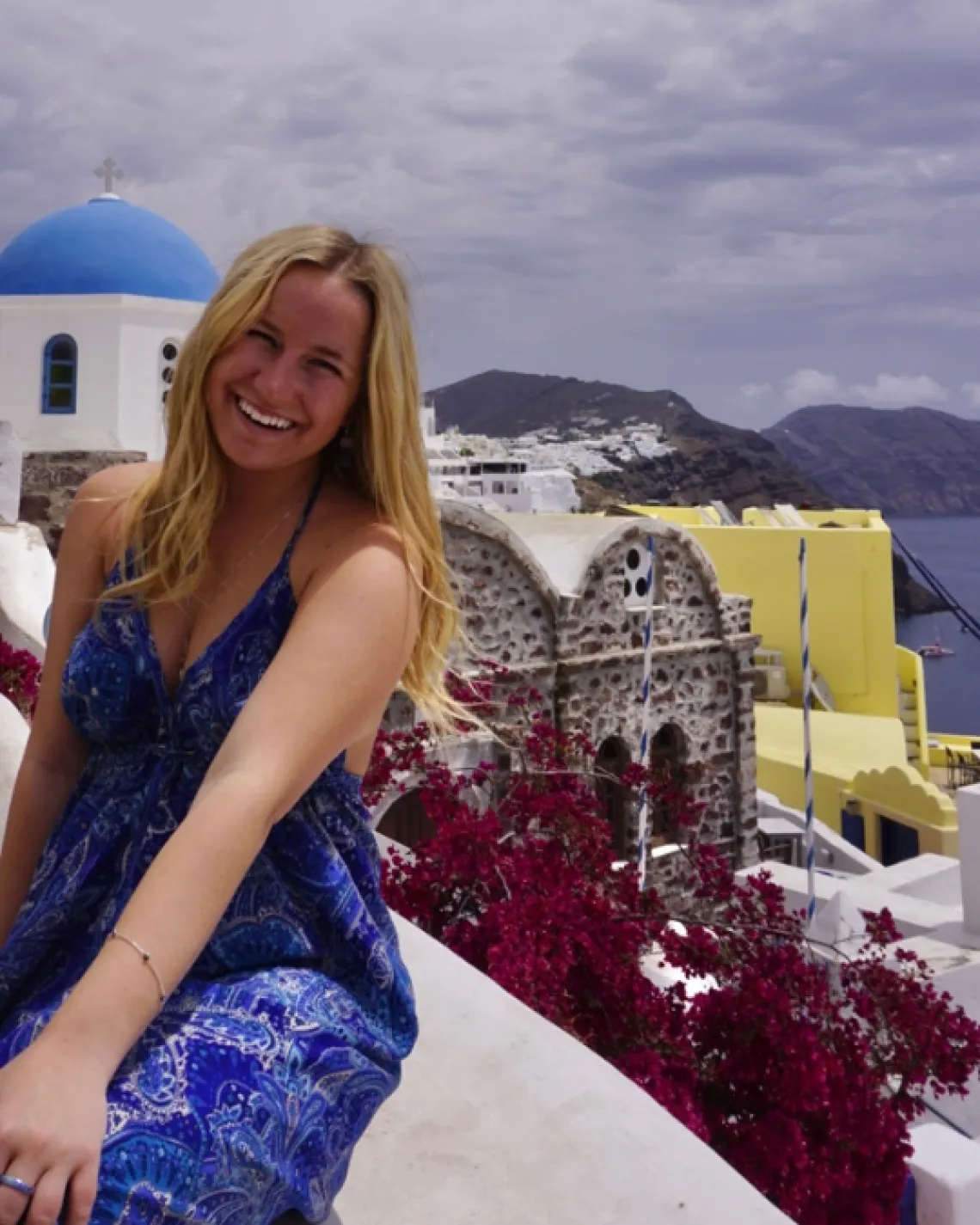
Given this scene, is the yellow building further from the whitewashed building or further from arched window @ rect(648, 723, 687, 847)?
the whitewashed building

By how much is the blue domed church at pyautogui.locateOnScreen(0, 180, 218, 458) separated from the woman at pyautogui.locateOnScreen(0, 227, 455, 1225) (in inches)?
466

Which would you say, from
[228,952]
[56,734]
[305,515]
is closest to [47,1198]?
[228,952]

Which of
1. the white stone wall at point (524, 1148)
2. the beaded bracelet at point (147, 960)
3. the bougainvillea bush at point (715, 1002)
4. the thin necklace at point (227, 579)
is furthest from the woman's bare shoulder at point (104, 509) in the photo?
the bougainvillea bush at point (715, 1002)

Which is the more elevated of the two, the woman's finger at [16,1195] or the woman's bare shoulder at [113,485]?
the woman's bare shoulder at [113,485]

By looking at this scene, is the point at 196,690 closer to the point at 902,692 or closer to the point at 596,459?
the point at 902,692

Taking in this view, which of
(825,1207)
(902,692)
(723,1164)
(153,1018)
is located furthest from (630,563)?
(902,692)

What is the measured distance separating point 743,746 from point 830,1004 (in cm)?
744

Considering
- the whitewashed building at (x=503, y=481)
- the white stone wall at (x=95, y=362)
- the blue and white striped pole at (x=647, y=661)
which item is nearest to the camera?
the blue and white striped pole at (x=647, y=661)

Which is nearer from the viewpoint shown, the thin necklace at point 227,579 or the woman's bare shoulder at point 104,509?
the thin necklace at point 227,579

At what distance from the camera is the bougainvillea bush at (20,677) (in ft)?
15.4

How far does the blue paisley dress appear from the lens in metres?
1.35

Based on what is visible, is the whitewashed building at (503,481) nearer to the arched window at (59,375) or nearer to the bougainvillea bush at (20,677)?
the arched window at (59,375)

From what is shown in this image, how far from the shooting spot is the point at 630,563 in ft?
34.1

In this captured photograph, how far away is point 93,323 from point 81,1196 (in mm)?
13118
